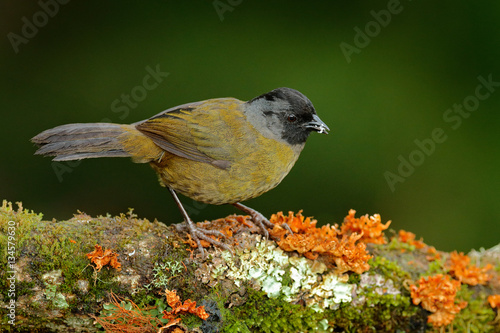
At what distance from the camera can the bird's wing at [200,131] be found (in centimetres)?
336

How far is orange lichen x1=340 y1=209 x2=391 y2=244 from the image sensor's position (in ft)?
10.1

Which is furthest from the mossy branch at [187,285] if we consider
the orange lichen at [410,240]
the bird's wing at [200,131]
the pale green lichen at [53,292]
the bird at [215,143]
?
the bird's wing at [200,131]

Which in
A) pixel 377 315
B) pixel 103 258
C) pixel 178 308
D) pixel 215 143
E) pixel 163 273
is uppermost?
pixel 215 143

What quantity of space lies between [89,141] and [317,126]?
1.43 meters

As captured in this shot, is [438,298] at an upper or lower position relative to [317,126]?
lower

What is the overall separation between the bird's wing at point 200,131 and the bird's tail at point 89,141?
11cm

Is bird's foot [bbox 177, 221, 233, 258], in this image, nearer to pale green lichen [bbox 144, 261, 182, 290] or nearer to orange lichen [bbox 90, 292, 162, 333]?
pale green lichen [bbox 144, 261, 182, 290]

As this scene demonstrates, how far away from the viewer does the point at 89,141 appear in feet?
10.8

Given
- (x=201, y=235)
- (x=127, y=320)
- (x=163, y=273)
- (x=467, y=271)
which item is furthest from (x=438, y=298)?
(x=127, y=320)

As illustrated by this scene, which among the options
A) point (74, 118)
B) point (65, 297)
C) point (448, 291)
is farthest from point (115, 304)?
point (74, 118)

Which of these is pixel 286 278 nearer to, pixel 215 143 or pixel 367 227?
pixel 367 227

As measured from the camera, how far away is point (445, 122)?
16.2 feet

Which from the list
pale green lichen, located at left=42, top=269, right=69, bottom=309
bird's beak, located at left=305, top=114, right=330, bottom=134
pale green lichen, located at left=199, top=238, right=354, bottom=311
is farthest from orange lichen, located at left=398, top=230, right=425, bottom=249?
pale green lichen, located at left=42, top=269, right=69, bottom=309

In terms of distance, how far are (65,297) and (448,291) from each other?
1.89 metres
